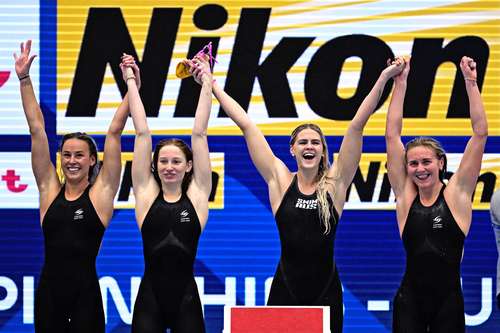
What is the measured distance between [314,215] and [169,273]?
0.98 meters

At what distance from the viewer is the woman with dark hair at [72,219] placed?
243 inches

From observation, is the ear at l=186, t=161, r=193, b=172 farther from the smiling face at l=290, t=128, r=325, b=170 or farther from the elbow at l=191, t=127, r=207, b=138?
the smiling face at l=290, t=128, r=325, b=170

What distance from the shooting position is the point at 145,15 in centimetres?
803

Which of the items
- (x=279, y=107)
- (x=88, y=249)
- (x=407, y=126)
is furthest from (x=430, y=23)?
(x=88, y=249)

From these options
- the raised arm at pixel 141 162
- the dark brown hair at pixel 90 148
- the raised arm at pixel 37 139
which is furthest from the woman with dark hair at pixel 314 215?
the raised arm at pixel 37 139

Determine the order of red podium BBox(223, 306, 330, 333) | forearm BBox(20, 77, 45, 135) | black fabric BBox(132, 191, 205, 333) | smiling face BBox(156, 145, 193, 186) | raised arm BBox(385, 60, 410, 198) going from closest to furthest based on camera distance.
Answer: red podium BBox(223, 306, 330, 333)
black fabric BBox(132, 191, 205, 333)
smiling face BBox(156, 145, 193, 186)
raised arm BBox(385, 60, 410, 198)
forearm BBox(20, 77, 45, 135)

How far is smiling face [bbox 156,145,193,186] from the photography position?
20.1 feet

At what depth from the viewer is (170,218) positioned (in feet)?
20.1

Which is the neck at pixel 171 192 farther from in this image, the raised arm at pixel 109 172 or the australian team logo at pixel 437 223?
the australian team logo at pixel 437 223

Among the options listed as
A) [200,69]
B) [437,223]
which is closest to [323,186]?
[437,223]

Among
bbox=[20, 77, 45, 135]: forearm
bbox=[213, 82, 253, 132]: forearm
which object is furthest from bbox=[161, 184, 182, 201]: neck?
bbox=[20, 77, 45, 135]: forearm

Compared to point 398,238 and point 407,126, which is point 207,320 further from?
point 407,126

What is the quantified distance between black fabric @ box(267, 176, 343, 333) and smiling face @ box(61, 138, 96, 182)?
134 cm

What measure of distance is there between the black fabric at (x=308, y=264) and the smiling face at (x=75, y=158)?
134 cm
